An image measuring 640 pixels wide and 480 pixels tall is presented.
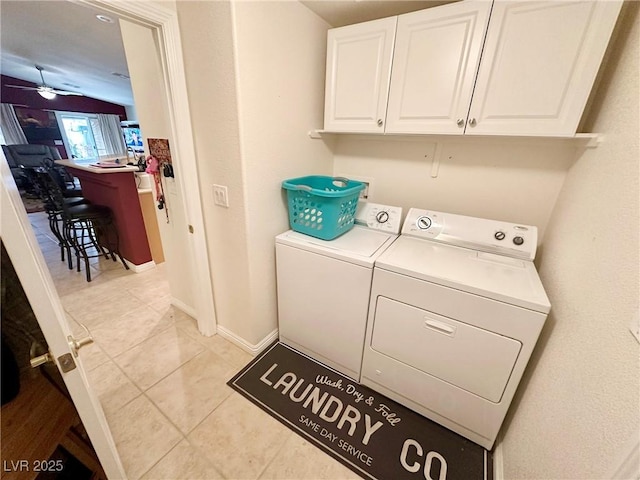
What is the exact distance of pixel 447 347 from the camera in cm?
121

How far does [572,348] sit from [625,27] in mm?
1251

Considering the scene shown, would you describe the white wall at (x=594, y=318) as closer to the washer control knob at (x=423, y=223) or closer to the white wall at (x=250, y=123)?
the washer control knob at (x=423, y=223)

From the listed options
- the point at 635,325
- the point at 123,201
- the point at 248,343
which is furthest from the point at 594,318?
the point at 123,201

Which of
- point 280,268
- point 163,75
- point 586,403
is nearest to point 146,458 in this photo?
point 280,268

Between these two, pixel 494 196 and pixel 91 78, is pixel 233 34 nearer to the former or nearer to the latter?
pixel 494 196

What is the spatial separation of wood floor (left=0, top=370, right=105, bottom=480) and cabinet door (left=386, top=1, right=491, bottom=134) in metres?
1.80

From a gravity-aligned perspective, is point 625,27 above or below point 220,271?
above

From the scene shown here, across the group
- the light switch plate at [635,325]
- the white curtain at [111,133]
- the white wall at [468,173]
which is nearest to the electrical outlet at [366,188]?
the white wall at [468,173]

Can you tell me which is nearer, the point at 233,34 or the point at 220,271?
the point at 233,34

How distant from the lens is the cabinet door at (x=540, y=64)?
99cm

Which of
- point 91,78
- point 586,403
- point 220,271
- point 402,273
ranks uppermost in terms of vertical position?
point 91,78

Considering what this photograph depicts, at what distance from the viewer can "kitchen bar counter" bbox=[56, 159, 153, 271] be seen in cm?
249

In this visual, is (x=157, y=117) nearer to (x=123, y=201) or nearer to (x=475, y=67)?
(x=123, y=201)

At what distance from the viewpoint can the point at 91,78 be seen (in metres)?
5.29
